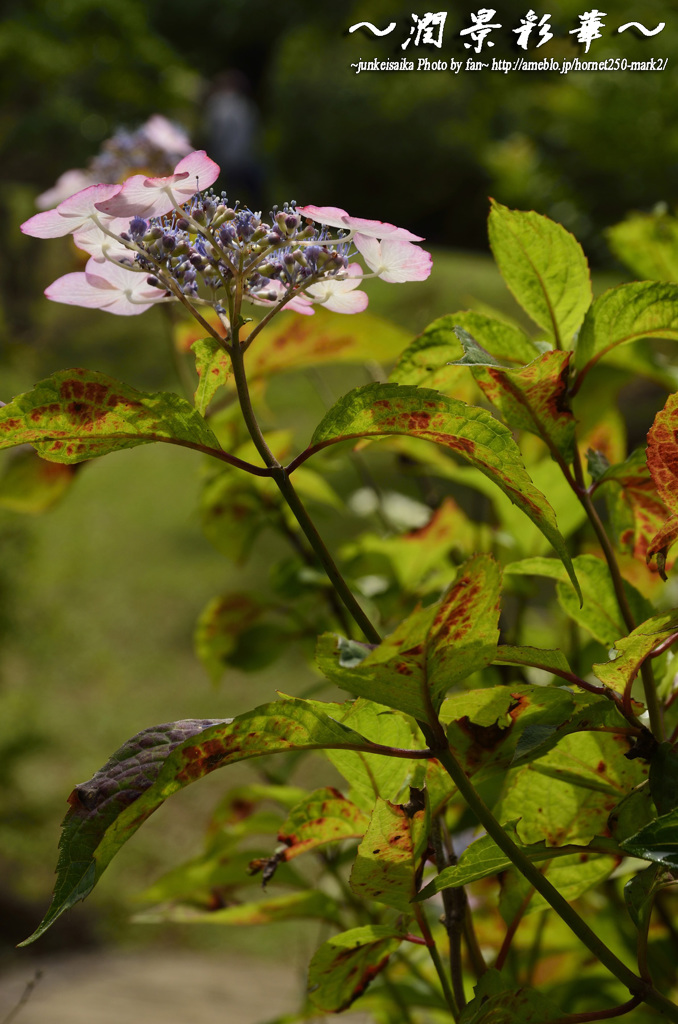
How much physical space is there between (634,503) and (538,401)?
0.08 meters

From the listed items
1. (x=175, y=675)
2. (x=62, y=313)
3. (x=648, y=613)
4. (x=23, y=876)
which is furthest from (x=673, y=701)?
(x=62, y=313)

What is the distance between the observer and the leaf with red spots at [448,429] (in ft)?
0.79

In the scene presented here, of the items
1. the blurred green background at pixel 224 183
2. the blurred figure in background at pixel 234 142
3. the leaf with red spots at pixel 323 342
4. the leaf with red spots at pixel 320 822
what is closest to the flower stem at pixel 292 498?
the leaf with red spots at pixel 320 822

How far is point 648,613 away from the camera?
0.36m

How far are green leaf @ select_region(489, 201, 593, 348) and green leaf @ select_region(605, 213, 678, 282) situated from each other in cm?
18

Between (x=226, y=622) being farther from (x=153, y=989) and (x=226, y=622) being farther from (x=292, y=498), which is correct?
(x=153, y=989)

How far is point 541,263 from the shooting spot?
35cm

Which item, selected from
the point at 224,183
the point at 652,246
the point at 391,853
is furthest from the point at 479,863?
the point at 224,183

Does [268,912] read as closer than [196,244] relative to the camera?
No

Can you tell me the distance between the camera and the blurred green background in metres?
2.48

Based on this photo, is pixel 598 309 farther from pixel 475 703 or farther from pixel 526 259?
pixel 475 703

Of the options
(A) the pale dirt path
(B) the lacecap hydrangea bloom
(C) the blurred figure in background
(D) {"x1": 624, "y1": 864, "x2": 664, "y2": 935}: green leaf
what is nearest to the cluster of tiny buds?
(B) the lacecap hydrangea bloom

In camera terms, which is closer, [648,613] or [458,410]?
[458,410]

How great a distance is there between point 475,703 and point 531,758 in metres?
0.02
